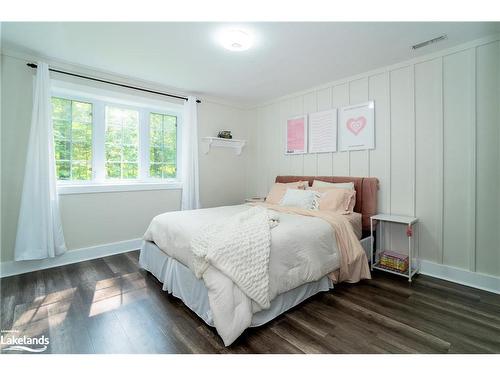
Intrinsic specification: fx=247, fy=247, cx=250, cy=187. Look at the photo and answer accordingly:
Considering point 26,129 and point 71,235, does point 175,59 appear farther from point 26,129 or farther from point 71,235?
point 71,235

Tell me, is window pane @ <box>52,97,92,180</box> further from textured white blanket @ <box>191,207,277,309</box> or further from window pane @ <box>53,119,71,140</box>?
textured white blanket @ <box>191,207,277,309</box>

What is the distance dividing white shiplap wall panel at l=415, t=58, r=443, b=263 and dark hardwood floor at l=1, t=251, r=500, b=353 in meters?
0.47

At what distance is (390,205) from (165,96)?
135 inches

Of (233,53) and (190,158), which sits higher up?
(233,53)

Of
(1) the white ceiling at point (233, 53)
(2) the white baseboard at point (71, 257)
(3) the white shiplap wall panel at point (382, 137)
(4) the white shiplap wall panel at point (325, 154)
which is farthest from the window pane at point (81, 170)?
(3) the white shiplap wall panel at point (382, 137)

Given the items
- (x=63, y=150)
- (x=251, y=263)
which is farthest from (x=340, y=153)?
(x=63, y=150)

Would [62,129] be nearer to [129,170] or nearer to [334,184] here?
[129,170]

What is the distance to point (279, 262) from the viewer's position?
1876 millimetres

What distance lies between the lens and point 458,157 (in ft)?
8.18

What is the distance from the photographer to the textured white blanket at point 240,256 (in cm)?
166

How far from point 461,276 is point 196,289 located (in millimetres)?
2611

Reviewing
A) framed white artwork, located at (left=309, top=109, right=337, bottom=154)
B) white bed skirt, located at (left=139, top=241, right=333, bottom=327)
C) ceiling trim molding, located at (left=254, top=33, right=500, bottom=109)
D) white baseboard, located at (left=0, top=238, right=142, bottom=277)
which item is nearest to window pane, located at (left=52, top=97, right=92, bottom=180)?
white baseboard, located at (left=0, top=238, right=142, bottom=277)
